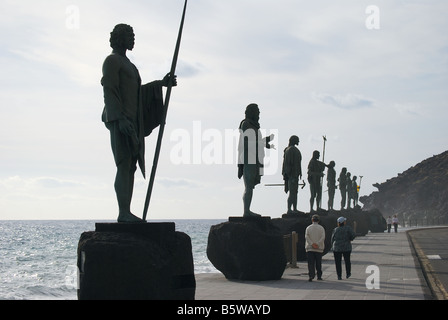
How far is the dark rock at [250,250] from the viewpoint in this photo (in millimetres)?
14633

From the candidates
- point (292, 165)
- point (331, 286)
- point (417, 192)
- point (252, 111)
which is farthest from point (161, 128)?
point (417, 192)

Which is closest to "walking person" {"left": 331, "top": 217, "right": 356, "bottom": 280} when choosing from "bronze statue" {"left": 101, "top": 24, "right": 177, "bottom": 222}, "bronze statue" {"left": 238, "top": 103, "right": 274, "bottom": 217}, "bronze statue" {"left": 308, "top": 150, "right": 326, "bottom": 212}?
"bronze statue" {"left": 238, "top": 103, "right": 274, "bottom": 217}

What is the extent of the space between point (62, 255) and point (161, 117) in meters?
43.8

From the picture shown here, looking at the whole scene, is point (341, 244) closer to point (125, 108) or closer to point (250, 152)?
point (250, 152)

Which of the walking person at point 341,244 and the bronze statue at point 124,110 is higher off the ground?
the bronze statue at point 124,110

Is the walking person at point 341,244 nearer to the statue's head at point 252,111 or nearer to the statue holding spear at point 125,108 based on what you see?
the statue's head at point 252,111

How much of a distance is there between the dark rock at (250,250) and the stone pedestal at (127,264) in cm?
597

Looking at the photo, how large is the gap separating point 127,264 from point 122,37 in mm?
2935

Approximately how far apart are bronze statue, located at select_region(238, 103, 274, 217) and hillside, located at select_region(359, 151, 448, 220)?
267 ft

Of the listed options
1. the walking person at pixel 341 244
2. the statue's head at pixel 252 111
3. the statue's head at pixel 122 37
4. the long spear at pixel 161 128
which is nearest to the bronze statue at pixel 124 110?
the statue's head at pixel 122 37

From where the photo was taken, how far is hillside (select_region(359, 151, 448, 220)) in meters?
99.4

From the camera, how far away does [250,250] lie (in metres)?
14.6
